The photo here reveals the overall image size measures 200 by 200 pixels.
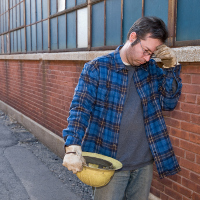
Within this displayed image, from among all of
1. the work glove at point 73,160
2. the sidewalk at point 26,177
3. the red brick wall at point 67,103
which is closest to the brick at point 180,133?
the red brick wall at point 67,103

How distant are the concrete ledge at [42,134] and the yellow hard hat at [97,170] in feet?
11.7

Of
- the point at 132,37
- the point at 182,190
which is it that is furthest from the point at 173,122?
the point at 132,37

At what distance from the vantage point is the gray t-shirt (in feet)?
7.43

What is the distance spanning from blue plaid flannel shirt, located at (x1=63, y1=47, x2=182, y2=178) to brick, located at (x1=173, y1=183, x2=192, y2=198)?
0.81m

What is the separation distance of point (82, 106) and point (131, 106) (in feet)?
1.33

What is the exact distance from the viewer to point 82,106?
2.12 m

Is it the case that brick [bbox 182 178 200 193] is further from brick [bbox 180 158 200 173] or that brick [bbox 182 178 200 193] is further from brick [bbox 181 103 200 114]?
brick [bbox 181 103 200 114]

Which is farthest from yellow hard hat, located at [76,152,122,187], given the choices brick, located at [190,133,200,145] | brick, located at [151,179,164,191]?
brick, located at [151,179,164,191]

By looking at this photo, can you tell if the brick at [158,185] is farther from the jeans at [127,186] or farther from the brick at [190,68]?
the brick at [190,68]

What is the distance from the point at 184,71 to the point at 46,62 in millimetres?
4185

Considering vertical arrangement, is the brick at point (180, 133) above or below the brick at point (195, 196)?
above

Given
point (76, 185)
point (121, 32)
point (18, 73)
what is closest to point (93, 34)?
point (121, 32)

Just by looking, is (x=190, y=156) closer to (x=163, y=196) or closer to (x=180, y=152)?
(x=180, y=152)

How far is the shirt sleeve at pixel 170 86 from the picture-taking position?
7.61 ft
